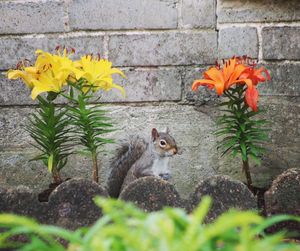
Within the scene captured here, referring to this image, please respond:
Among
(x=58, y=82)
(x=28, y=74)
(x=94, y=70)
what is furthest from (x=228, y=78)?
(x=28, y=74)

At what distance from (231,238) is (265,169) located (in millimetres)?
1715

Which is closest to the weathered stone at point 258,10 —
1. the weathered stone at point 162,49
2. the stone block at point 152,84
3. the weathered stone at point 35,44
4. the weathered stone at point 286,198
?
the weathered stone at point 162,49

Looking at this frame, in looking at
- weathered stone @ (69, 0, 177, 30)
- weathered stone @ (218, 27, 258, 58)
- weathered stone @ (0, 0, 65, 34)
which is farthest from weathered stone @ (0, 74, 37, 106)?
weathered stone @ (218, 27, 258, 58)

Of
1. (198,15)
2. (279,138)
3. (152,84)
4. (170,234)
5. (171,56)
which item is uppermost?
(198,15)

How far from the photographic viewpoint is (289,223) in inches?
70.6

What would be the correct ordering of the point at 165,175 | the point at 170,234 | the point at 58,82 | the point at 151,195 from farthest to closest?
the point at 165,175
the point at 58,82
the point at 151,195
the point at 170,234

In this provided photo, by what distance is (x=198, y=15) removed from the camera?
2623mm

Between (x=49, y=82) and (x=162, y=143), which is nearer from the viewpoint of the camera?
(x=49, y=82)

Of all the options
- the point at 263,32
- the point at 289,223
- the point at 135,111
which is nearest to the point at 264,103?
the point at 263,32

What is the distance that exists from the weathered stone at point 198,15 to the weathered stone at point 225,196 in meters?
1.03

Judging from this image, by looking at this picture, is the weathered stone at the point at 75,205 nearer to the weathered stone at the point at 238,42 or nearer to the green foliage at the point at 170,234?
the green foliage at the point at 170,234

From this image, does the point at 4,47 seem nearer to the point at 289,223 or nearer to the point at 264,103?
the point at 264,103

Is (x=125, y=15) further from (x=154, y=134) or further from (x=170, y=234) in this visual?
(x=170, y=234)

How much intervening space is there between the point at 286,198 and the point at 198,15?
1.10 m
